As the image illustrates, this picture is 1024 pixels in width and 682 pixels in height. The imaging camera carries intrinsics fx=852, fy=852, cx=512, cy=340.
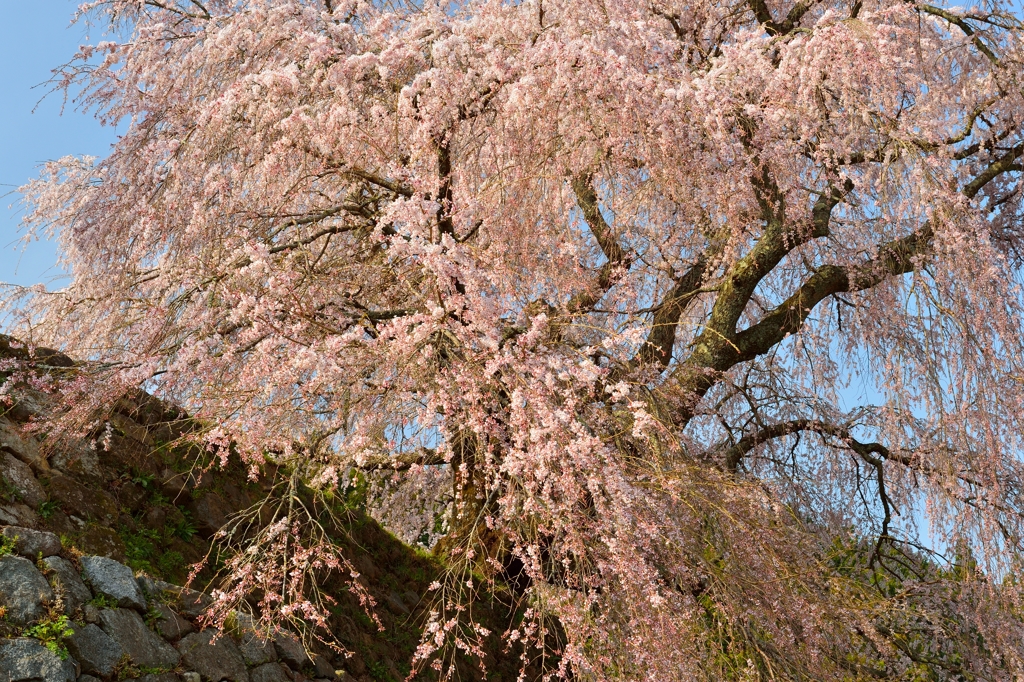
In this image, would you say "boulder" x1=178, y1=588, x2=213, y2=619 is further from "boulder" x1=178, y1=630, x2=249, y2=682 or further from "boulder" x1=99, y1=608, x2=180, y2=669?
"boulder" x1=99, y1=608, x2=180, y2=669

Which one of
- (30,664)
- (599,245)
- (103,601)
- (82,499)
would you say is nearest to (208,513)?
(82,499)

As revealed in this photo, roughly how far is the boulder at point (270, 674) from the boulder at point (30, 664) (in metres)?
1.02

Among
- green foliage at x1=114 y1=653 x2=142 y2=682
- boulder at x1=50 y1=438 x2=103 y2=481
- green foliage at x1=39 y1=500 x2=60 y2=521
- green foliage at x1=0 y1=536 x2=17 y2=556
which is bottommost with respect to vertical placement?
green foliage at x1=114 y1=653 x2=142 y2=682

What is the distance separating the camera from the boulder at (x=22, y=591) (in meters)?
4.12

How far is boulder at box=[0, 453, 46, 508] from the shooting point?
15.8 ft

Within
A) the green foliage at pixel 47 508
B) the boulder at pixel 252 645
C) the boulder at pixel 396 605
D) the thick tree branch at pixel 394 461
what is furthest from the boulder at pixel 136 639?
the thick tree branch at pixel 394 461

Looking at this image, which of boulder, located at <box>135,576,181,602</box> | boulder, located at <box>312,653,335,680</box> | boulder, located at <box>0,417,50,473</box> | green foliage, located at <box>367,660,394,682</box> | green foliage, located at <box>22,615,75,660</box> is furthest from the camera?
green foliage, located at <box>367,660,394,682</box>

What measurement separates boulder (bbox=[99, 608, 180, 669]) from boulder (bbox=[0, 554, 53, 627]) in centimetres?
30

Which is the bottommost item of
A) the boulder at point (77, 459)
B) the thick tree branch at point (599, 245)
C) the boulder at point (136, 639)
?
the boulder at point (136, 639)

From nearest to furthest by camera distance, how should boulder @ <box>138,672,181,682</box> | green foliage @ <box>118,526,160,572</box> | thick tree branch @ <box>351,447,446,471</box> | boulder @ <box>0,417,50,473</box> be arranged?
boulder @ <box>138,672,181,682</box> < green foliage @ <box>118,526,160,572</box> < boulder @ <box>0,417,50,473</box> < thick tree branch @ <box>351,447,446,471</box>

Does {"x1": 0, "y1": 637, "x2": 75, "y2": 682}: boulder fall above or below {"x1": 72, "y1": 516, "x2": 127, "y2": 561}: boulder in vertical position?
below

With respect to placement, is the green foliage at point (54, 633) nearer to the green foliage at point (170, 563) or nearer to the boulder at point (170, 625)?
the boulder at point (170, 625)

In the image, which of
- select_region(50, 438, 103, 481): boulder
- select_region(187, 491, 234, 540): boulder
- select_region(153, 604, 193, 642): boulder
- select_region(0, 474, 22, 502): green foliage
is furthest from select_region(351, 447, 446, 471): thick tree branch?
select_region(0, 474, 22, 502): green foliage

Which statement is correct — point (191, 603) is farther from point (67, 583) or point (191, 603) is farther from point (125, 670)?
point (67, 583)
